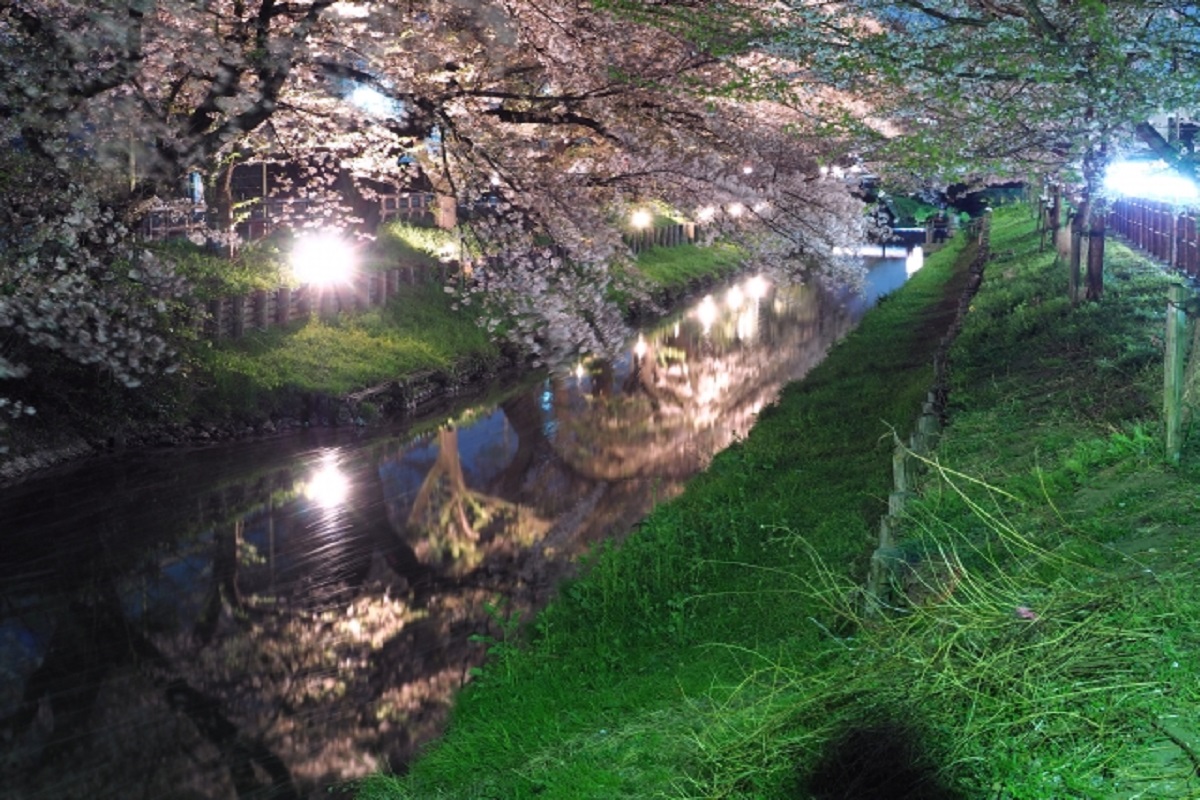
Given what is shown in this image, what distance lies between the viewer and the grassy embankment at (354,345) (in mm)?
21422

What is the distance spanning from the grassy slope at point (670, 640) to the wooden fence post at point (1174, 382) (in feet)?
6.52

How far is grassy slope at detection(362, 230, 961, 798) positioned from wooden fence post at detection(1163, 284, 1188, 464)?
6.52 feet

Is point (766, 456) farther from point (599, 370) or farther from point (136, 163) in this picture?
point (599, 370)

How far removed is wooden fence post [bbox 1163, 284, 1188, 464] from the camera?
8.60 meters

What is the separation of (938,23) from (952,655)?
272 inches

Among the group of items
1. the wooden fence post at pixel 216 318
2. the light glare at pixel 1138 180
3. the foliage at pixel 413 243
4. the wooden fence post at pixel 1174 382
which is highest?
the light glare at pixel 1138 180

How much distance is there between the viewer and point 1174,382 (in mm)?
8586

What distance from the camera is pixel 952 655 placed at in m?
4.48

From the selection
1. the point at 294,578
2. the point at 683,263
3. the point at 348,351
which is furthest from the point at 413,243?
the point at 294,578

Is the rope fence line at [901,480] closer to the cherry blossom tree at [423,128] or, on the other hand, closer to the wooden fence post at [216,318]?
the cherry blossom tree at [423,128]

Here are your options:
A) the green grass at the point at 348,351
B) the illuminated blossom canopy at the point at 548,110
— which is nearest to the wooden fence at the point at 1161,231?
the illuminated blossom canopy at the point at 548,110

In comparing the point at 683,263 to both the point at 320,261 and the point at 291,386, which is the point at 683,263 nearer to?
the point at 320,261

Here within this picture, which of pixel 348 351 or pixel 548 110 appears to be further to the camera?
pixel 348 351

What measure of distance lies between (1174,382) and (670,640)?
415cm
